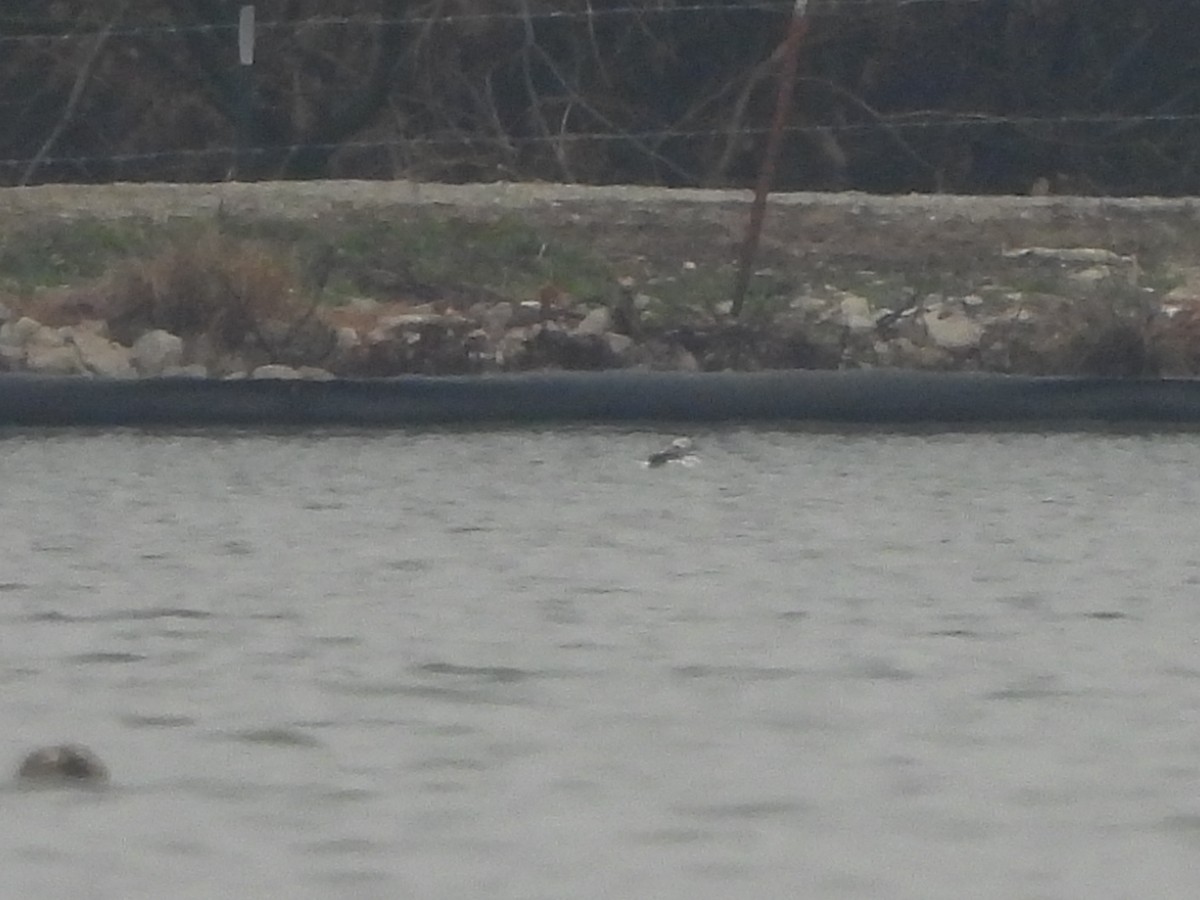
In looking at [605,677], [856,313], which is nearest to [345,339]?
[856,313]

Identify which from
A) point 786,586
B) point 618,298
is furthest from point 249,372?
point 786,586

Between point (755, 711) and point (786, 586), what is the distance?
2.17m

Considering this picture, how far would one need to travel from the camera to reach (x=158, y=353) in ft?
53.2

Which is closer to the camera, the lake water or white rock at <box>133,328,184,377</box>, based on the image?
the lake water

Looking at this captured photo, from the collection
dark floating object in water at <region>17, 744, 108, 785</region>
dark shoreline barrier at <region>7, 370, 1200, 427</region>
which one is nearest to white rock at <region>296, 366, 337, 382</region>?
dark shoreline barrier at <region>7, 370, 1200, 427</region>

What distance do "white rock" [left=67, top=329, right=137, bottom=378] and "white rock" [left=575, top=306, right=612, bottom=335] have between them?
2048mm

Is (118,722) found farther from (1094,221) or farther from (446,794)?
(1094,221)

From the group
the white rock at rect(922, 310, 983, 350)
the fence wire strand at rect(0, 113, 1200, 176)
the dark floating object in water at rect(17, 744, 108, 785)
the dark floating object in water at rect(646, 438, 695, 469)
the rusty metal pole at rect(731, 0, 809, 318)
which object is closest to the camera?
the dark floating object in water at rect(17, 744, 108, 785)

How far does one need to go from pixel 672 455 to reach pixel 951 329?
179 inches

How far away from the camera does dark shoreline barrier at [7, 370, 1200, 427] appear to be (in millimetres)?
13945

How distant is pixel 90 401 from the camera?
546 inches

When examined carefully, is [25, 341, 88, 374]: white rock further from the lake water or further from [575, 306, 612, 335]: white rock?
the lake water

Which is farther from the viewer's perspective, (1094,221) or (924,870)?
(1094,221)

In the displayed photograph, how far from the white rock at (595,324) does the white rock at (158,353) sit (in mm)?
1813
